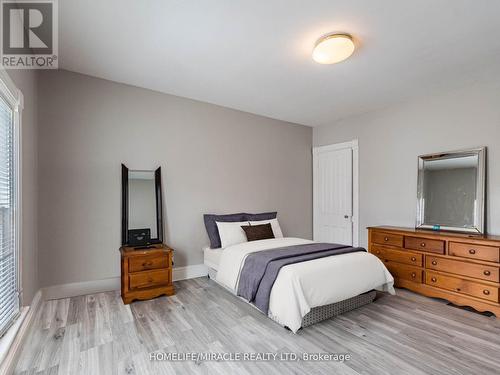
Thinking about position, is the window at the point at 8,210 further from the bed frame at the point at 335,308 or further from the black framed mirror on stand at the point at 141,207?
the bed frame at the point at 335,308

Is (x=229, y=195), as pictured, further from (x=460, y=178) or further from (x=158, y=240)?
(x=460, y=178)

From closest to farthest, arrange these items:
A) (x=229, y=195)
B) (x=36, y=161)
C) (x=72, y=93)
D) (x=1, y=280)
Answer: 1. (x=1, y=280)
2. (x=36, y=161)
3. (x=72, y=93)
4. (x=229, y=195)

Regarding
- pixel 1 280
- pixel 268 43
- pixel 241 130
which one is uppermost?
pixel 268 43

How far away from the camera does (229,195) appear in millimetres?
4316

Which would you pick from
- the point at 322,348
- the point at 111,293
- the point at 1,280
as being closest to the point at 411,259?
the point at 322,348

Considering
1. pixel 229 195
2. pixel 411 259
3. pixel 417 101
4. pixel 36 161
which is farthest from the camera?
pixel 229 195

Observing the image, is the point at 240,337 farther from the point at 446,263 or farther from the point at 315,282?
the point at 446,263

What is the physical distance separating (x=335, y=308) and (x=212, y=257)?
5.72ft

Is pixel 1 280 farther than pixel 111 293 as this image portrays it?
No

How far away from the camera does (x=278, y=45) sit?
2525 millimetres

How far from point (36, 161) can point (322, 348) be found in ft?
11.2

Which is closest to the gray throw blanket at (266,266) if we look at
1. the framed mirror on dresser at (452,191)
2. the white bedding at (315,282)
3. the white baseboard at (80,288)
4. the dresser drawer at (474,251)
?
the white bedding at (315,282)

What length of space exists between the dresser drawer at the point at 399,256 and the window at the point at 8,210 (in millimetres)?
4034

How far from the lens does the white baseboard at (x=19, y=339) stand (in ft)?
5.69
